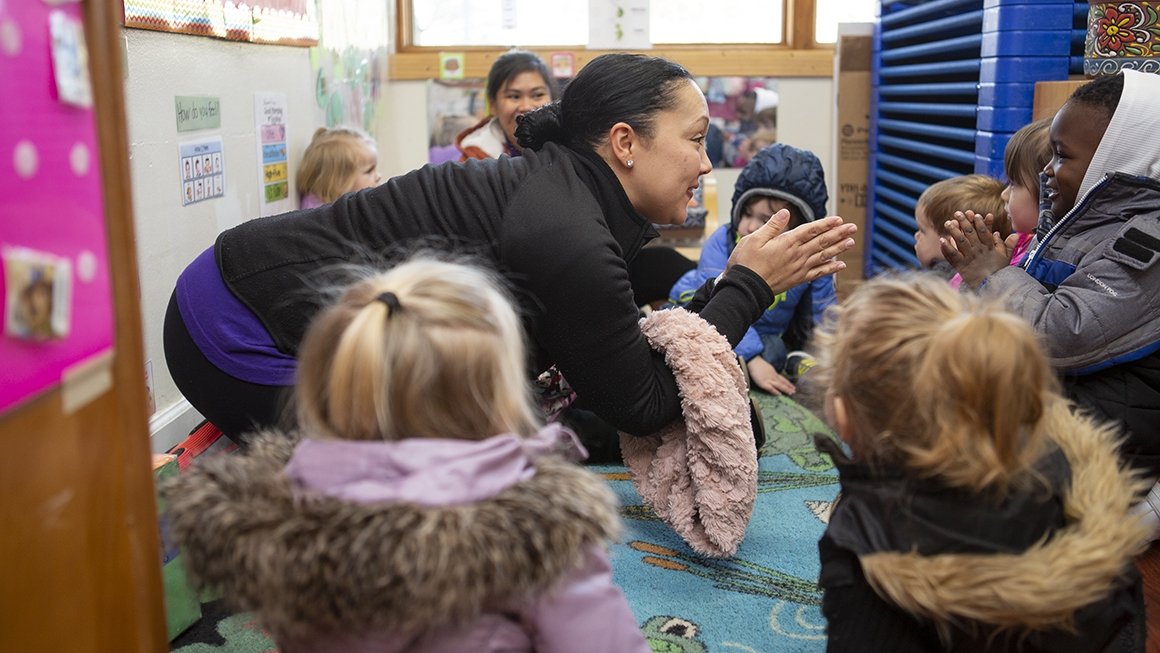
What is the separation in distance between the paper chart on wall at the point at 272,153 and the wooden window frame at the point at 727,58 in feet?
5.16

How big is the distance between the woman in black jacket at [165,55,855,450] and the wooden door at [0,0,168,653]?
66 centimetres

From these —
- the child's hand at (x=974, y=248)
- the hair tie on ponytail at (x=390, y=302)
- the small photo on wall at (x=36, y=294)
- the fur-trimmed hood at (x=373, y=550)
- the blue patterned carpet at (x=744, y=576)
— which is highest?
the small photo on wall at (x=36, y=294)

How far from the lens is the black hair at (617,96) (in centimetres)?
181

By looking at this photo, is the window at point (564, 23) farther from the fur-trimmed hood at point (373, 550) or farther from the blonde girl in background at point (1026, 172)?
the fur-trimmed hood at point (373, 550)

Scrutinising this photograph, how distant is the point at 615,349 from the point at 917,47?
7.49 feet

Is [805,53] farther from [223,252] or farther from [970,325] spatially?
[970,325]

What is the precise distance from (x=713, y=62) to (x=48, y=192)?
3839mm

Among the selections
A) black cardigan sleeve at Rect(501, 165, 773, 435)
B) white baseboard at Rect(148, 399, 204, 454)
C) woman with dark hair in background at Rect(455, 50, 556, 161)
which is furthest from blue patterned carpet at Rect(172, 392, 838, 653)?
woman with dark hair in background at Rect(455, 50, 556, 161)

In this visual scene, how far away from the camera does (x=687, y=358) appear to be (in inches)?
71.8

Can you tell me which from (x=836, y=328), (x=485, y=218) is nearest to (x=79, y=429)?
(x=836, y=328)

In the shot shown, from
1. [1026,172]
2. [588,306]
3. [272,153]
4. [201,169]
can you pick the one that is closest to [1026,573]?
[588,306]

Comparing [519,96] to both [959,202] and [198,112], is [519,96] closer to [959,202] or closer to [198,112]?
[198,112]

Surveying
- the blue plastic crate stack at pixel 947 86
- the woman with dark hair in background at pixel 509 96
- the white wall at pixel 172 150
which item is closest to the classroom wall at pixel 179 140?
the white wall at pixel 172 150

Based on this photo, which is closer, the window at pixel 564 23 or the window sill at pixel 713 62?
the window sill at pixel 713 62
